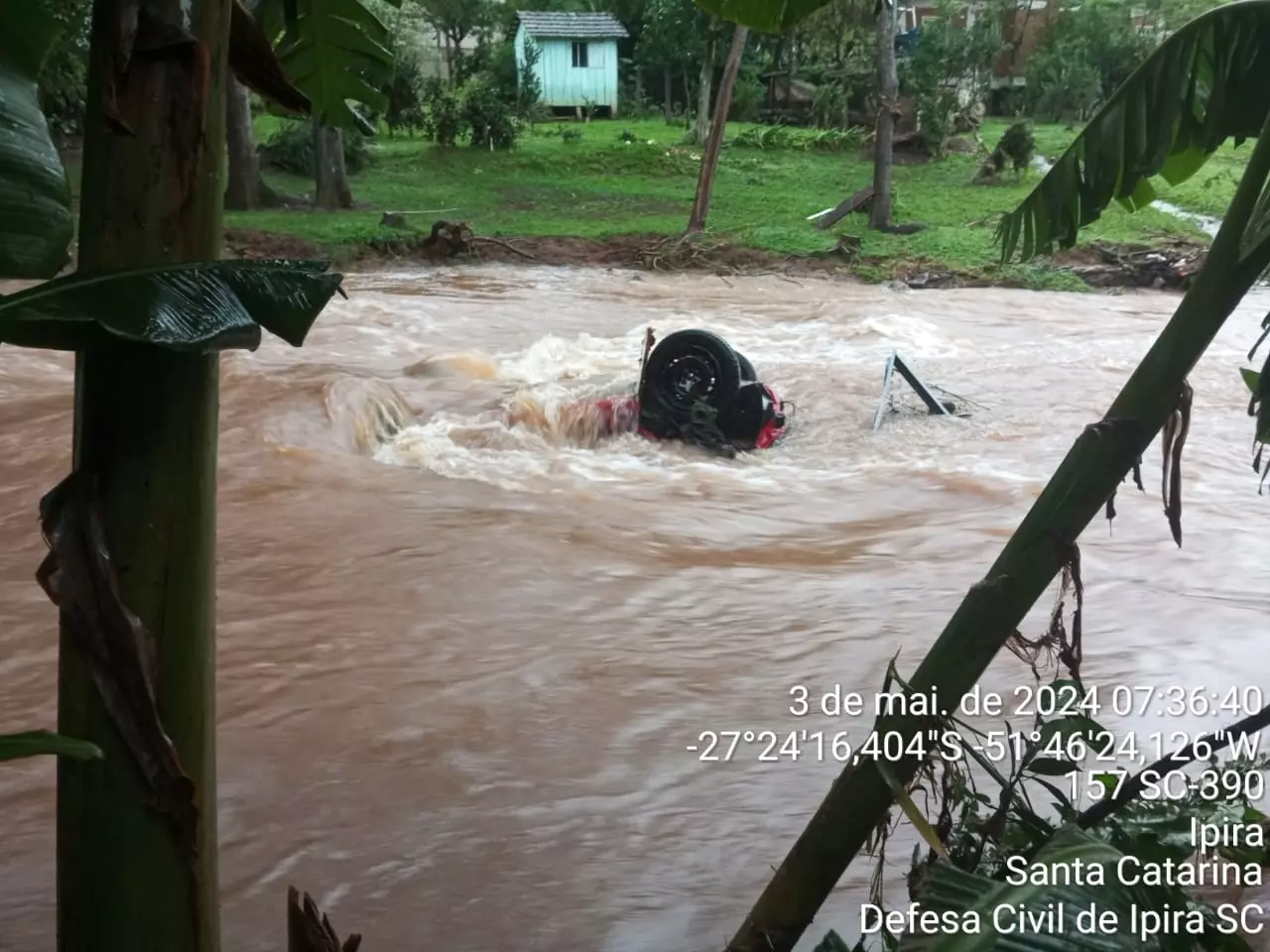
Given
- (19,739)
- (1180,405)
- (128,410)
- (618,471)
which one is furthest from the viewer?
(618,471)

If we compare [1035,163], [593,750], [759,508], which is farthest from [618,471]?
[1035,163]

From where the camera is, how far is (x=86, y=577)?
1179 mm

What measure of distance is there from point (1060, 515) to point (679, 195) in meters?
18.8

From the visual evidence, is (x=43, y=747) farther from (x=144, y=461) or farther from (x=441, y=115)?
(x=441, y=115)

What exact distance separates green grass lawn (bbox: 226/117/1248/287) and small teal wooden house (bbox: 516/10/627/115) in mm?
1484

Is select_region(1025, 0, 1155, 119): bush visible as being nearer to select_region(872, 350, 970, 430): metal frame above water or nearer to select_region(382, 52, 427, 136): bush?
select_region(382, 52, 427, 136): bush

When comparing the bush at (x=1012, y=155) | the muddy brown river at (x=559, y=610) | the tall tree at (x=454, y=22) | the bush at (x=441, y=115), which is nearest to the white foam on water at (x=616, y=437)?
the muddy brown river at (x=559, y=610)

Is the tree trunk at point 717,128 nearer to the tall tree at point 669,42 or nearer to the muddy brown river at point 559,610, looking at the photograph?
the muddy brown river at point 559,610

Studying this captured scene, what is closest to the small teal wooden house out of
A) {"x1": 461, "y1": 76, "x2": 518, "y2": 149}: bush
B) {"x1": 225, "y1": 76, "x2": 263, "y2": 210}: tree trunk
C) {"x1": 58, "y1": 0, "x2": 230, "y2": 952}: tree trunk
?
{"x1": 461, "y1": 76, "x2": 518, "y2": 149}: bush

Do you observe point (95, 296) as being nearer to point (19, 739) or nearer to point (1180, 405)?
point (19, 739)

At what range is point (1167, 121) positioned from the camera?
1.91m

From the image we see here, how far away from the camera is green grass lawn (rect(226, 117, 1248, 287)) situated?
15492 millimetres

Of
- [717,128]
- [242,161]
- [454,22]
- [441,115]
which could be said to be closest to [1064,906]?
[717,128]

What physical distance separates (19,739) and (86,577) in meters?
0.16
